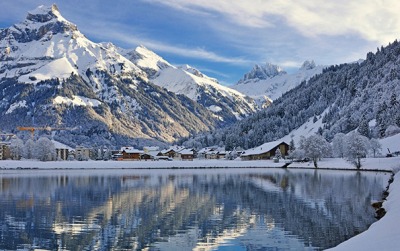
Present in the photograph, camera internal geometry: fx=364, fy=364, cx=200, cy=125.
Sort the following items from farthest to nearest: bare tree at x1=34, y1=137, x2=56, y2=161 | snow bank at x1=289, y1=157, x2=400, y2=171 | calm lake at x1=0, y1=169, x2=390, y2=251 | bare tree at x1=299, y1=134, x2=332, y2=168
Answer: bare tree at x1=34, y1=137, x2=56, y2=161 < bare tree at x1=299, y1=134, x2=332, y2=168 < snow bank at x1=289, y1=157, x2=400, y2=171 < calm lake at x1=0, y1=169, x2=390, y2=251

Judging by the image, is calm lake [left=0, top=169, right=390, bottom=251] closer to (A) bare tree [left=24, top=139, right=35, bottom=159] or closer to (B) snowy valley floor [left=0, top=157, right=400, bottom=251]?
(B) snowy valley floor [left=0, top=157, right=400, bottom=251]

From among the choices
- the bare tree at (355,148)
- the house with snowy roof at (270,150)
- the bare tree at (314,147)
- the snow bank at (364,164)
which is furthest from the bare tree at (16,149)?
the bare tree at (355,148)

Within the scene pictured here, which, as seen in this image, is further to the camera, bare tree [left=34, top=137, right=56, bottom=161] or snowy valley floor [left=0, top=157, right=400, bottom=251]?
bare tree [left=34, top=137, right=56, bottom=161]

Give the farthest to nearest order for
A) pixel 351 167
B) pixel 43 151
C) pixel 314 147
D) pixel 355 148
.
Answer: pixel 43 151 → pixel 314 147 → pixel 351 167 → pixel 355 148

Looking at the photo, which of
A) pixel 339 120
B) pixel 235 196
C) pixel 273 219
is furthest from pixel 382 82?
pixel 273 219

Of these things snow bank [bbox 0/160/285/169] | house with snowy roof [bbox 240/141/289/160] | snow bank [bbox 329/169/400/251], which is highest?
house with snowy roof [bbox 240/141/289/160]

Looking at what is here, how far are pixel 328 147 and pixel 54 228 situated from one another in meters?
106

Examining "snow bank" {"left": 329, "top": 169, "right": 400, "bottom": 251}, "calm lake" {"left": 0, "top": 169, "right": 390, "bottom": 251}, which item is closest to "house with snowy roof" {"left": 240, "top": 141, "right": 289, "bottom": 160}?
"calm lake" {"left": 0, "top": 169, "right": 390, "bottom": 251}

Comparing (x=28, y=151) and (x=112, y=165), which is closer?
(x=112, y=165)

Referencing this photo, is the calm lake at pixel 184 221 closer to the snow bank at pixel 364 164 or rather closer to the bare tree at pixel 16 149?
the snow bank at pixel 364 164

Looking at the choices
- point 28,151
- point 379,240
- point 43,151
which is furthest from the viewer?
point 28,151

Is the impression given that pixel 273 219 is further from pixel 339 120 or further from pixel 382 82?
pixel 382 82

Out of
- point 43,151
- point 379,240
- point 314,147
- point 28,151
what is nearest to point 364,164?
point 314,147

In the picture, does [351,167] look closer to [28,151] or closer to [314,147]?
[314,147]
